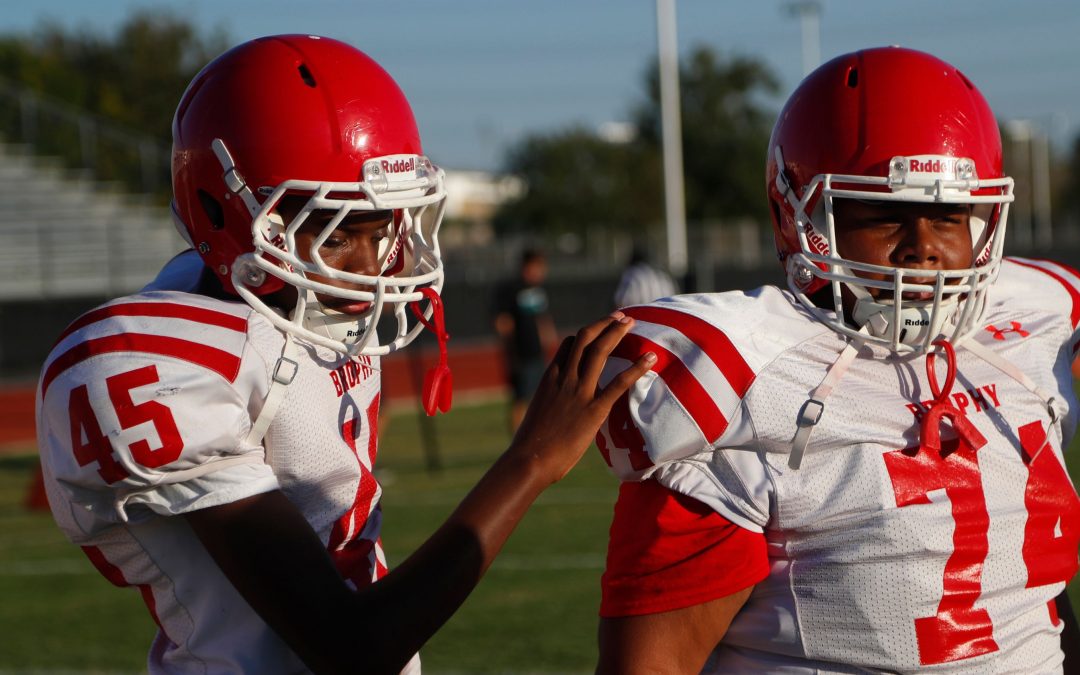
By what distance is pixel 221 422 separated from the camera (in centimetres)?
193

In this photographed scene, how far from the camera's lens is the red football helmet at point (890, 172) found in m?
2.09

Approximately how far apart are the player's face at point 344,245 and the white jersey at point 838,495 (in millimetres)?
432

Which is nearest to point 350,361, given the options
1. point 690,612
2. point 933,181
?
point 690,612

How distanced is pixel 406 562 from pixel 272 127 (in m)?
0.74

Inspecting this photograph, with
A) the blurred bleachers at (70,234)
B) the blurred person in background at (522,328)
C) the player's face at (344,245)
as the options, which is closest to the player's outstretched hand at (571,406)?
the player's face at (344,245)

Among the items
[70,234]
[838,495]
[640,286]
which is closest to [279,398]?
[838,495]

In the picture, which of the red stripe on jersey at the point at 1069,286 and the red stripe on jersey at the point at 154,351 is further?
the red stripe on jersey at the point at 1069,286

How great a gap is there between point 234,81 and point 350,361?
0.50m

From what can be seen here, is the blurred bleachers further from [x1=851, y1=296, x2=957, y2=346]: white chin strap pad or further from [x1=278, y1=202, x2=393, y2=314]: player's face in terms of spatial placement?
[x1=851, y1=296, x2=957, y2=346]: white chin strap pad

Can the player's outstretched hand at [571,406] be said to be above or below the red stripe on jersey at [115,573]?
above

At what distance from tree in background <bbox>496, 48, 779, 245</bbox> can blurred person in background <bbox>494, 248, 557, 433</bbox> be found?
32791 millimetres

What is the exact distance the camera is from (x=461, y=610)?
19.4 ft

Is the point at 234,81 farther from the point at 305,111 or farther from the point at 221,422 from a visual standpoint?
the point at 221,422

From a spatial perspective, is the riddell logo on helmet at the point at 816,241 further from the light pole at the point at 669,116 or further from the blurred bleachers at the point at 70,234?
the light pole at the point at 669,116
